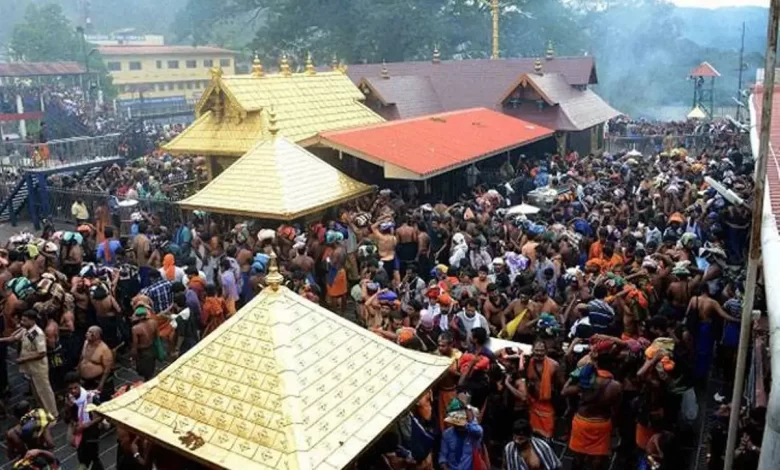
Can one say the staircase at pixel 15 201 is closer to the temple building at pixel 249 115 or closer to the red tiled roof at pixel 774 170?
Result: the temple building at pixel 249 115

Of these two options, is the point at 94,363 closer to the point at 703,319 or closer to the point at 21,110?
the point at 703,319

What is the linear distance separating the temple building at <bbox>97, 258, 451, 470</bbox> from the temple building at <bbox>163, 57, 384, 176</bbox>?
41.1 feet

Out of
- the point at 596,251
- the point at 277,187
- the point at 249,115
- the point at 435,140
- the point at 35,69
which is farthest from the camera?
the point at 35,69

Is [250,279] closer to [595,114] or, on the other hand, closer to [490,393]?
[490,393]

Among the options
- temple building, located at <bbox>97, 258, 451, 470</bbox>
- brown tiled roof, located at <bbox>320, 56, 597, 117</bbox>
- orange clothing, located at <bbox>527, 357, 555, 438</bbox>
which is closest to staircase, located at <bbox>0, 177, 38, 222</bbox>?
brown tiled roof, located at <bbox>320, 56, 597, 117</bbox>

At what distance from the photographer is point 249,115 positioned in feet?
58.0

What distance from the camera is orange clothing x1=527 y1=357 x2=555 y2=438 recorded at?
22.1 feet

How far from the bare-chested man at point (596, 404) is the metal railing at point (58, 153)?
663 inches

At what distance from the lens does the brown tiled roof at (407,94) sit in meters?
24.9

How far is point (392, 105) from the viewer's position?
2534cm

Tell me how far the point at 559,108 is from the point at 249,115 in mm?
11517

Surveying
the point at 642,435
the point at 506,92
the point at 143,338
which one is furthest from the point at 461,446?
the point at 506,92

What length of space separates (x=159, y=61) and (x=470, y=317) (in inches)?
2433

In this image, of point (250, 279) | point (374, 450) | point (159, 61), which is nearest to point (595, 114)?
point (250, 279)
